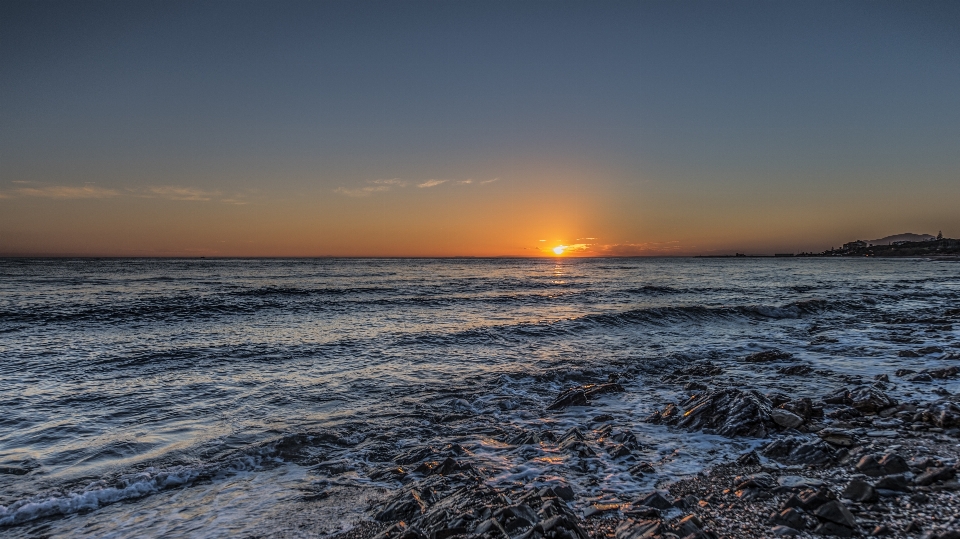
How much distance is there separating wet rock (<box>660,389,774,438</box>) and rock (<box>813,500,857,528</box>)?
102 inches

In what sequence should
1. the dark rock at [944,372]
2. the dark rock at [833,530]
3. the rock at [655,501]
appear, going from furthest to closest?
the dark rock at [944,372], the rock at [655,501], the dark rock at [833,530]

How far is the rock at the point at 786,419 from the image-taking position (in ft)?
23.0

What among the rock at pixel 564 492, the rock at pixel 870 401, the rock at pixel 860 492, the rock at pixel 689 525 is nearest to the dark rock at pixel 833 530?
the rock at pixel 860 492

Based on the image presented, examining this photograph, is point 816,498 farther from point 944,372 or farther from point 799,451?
point 944,372

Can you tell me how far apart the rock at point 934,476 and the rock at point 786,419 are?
6.27 ft

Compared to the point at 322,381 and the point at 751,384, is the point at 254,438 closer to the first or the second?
the point at 322,381

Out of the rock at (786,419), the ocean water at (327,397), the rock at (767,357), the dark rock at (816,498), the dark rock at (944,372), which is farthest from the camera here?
the rock at (767,357)

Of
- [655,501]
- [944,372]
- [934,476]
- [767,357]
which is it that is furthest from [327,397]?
[944,372]

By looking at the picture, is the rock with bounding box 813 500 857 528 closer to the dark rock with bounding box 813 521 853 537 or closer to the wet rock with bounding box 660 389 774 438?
the dark rock with bounding box 813 521 853 537

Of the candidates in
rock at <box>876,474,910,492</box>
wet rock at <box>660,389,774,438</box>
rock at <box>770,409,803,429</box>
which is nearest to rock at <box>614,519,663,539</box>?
rock at <box>876,474,910,492</box>

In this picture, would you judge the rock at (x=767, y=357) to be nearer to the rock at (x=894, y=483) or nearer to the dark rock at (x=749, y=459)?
the dark rock at (x=749, y=459)

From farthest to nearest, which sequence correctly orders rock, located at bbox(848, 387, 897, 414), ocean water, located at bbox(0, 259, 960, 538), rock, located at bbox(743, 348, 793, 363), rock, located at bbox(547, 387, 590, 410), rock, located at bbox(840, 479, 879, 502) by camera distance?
rock, located at bbox(743, 348, 793, 363) < rock, located at bbox(547, 387, 590, 410) < rock, located at bbox(848, 387, 897, 414) < ocean water, located at bbox(0, 259, 960, 538) < rock, located at bbox(840, 479, 879, 502)

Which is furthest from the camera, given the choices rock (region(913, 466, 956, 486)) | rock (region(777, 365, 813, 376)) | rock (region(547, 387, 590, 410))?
rock (region(777, 365, 813, 376))

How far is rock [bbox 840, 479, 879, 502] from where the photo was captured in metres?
4.68
